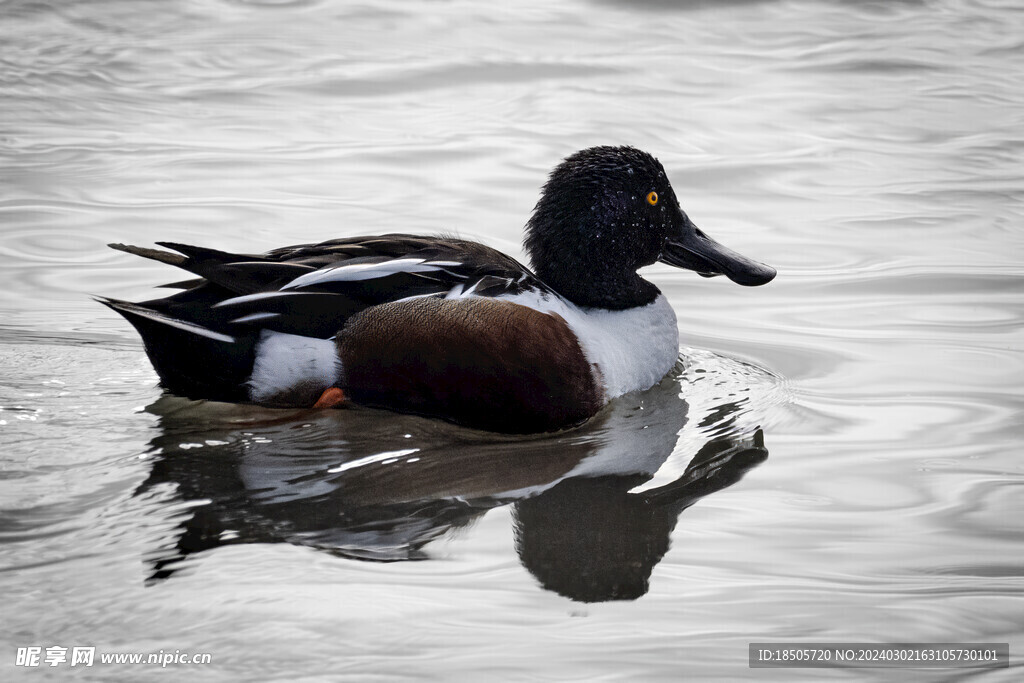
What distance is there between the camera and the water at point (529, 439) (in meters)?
3.69

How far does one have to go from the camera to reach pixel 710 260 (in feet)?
19.3

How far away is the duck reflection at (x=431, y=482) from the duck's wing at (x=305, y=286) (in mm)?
410

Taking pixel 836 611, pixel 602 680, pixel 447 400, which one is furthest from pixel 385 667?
pixel 447 400

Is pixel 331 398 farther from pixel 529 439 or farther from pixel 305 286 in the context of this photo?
pixel 529 439

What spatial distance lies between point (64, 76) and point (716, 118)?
16.4 feet

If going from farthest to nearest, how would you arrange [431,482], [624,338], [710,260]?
[710,260] → [624,338] → [431,482]

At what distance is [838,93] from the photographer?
9977 mm

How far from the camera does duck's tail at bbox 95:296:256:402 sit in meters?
4.86

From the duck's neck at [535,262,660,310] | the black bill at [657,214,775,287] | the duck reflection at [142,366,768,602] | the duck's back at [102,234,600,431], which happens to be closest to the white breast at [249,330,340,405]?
the duck's back at [102,234,600,431]

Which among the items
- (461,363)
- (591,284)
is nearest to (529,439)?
(461,363)

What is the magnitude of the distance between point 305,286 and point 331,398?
0.45 m

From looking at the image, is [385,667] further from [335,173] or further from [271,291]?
[335,173]

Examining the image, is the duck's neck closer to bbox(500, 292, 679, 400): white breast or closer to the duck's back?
bbox(500, 292, 679, 400): white breast

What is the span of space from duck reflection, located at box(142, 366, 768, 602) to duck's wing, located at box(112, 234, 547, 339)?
0.41m
